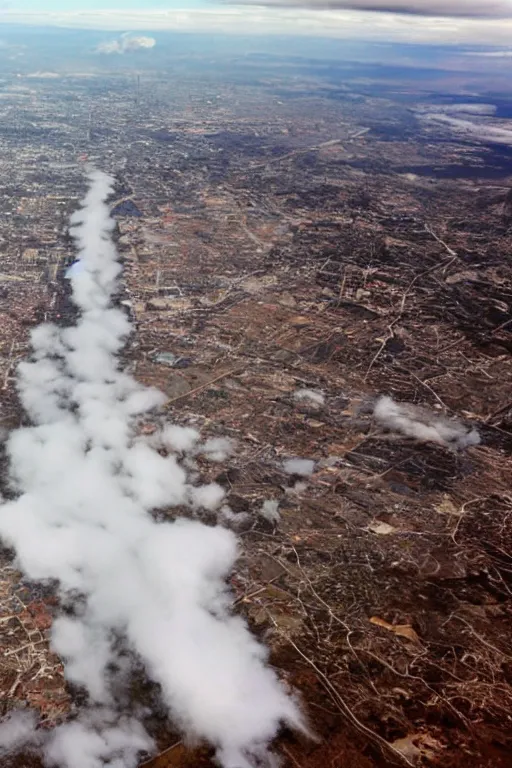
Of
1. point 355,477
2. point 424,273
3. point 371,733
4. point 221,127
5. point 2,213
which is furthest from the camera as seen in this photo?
point 221,127

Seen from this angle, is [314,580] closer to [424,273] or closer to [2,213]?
[424,273]

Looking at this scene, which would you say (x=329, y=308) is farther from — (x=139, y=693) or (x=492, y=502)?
(x=139, y=693)

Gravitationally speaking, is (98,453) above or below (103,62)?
below

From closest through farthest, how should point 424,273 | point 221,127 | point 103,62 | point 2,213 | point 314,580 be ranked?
1. point 314,580
2. point 424,273
3. point 2,213
4. point 221,127
5. point 103,62

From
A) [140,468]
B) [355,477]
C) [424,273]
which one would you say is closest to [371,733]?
[355,477]

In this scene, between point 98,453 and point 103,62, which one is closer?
point 98,453

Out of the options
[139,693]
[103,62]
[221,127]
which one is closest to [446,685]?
[139,693]
